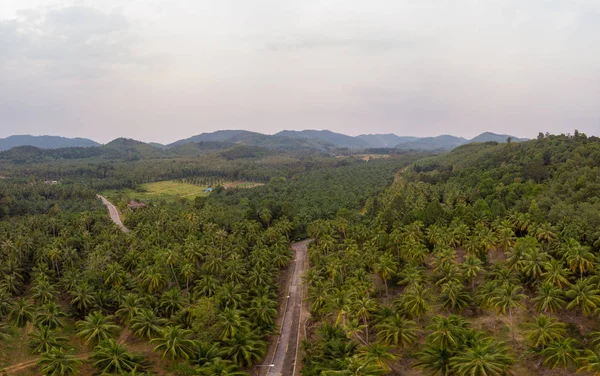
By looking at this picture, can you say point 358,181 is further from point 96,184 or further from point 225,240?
point 96,184

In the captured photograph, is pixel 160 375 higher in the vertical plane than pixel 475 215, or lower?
lower

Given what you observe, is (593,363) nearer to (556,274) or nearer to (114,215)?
(556,274)

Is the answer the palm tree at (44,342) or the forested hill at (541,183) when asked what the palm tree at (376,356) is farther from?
the forested hill at (541,183)

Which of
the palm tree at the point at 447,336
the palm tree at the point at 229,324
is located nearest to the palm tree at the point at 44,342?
the palm tree at the point at 229,324

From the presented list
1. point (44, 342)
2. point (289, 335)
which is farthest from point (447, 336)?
point (44, 342)

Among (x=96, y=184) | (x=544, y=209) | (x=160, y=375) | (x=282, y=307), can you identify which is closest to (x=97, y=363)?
(x=160, y=375)

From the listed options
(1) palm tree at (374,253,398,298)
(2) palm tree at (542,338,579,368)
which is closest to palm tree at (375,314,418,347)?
(2) palm tree at (542,338,579,368)
